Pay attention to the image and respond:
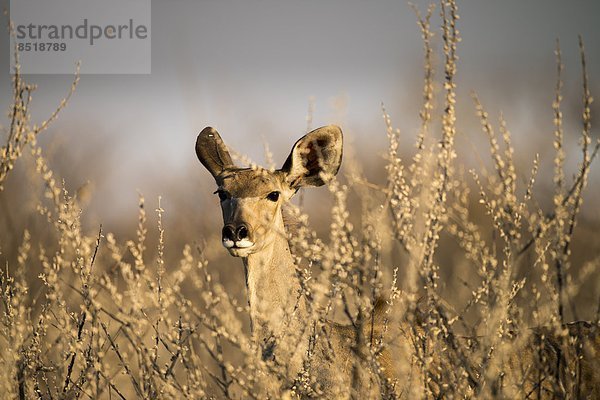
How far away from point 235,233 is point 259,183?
617mm

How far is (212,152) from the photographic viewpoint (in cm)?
673

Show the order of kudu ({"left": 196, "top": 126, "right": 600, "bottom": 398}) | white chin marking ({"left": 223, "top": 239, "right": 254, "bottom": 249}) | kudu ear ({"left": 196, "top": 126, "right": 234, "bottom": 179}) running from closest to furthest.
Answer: kudu ({"left": 196, "top": 126, "right": 600, "bottom": 398}) < white chin marking ({"left": 223, "top": 239, "right": 254, "bottom": 249}) < kudu ear ({"left": 196, "top": 126, "right": 234, "bottom": 179})

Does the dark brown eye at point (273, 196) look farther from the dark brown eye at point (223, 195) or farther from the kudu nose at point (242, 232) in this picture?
the kudu nose at point (242, 232)

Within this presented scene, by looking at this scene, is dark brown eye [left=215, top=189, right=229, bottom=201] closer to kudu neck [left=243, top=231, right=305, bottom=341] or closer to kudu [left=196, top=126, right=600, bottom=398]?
kudu [left=196, top=126, right=600, bottom=398]

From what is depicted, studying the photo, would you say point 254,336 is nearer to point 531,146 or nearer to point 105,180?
point 531,146

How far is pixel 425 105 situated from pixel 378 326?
84.1 inches

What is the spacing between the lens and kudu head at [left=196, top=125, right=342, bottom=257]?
18.1ft

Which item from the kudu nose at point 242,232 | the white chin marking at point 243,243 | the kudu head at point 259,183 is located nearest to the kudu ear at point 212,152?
the kudu head at point 259,183

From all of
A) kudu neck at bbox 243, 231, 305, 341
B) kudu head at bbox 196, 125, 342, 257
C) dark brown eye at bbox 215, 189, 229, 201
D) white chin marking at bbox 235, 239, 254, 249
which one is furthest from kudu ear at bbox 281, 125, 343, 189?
white chin marking at bbox 235, 239, 254, 249

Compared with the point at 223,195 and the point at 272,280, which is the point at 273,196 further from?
the point at 272,280

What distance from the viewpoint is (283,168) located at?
6.29m

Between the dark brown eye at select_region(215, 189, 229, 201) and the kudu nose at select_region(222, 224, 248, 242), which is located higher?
the dark brown eye at select_region(215, 189, 229, 201)

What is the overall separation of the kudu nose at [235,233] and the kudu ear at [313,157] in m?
0.69

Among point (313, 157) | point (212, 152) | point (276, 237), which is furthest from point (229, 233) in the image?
point (212, 152)
